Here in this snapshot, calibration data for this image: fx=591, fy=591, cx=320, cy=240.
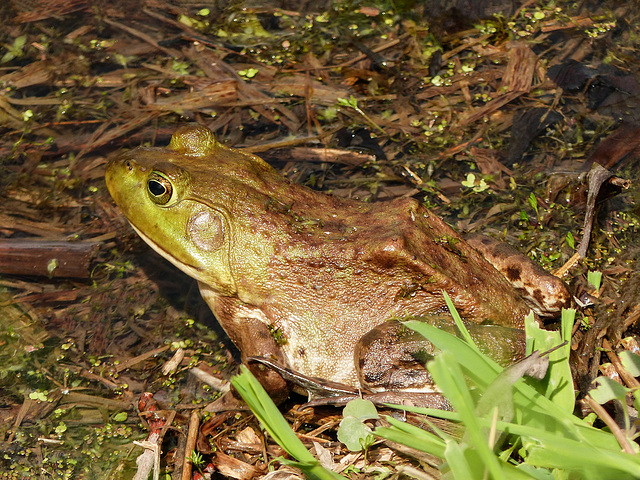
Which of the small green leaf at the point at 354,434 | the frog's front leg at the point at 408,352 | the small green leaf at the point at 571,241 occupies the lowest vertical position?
the small green leaf at the point at 354,434

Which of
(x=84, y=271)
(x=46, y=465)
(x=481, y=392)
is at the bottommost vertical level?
(x=46, y=465)

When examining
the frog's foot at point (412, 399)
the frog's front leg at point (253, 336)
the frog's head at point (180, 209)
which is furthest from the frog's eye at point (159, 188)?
the frog's foot at point (412, 399)

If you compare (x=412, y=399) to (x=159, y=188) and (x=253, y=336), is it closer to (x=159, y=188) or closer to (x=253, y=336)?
(x=253, y=336)

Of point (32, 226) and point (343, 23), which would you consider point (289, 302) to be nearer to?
point (32, 226)

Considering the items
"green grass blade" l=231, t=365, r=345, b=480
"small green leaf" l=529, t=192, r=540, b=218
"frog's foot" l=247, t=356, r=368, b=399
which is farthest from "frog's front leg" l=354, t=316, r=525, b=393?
"small green leaf" l=529, t=192, r=540, b=218

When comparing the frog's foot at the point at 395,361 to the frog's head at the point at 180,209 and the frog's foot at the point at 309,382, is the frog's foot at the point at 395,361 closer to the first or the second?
the frog's foot at the point at 309,382

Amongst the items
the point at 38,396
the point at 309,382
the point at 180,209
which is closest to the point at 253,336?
the point at 309,382

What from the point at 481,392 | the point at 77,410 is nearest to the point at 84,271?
the point at 77,410
